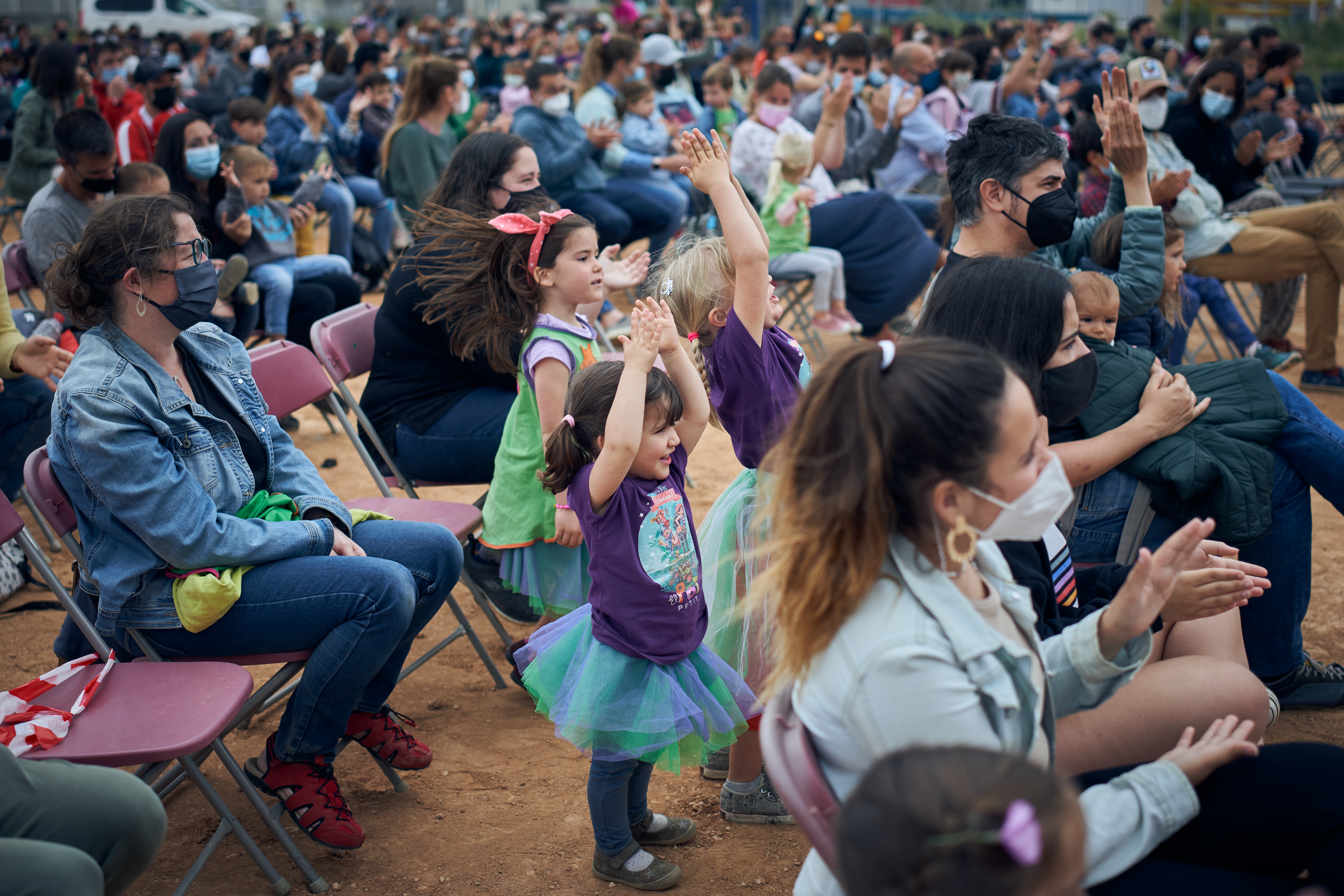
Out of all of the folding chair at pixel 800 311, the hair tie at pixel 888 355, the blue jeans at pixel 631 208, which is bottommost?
the folding chair at pixel 800 311

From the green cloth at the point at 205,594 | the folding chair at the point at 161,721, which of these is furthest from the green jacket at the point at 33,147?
the green cloth at the point at 205,594

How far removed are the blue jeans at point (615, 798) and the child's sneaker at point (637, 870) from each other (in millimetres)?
23

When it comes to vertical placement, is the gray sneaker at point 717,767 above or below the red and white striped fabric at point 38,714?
below

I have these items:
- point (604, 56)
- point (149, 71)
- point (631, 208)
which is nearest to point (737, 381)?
point (631, 208)

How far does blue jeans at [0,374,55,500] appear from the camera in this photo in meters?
3.89

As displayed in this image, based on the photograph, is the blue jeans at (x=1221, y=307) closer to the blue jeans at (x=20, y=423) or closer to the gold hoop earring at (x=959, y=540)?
the gold hoop earring at (x=959, y=540)

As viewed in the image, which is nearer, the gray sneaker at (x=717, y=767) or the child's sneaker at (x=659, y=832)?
the child's sneaker at (x=659, y=832)

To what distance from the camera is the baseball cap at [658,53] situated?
31.7 feet

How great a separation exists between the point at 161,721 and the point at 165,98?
8.03 meters

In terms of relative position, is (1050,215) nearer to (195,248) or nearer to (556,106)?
(195,248)

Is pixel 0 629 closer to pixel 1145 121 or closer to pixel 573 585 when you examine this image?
pixel 573 585

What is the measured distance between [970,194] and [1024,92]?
7059 millimetres

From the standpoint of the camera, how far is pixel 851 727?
147 cm

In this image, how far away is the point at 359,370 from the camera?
385 centimetres
